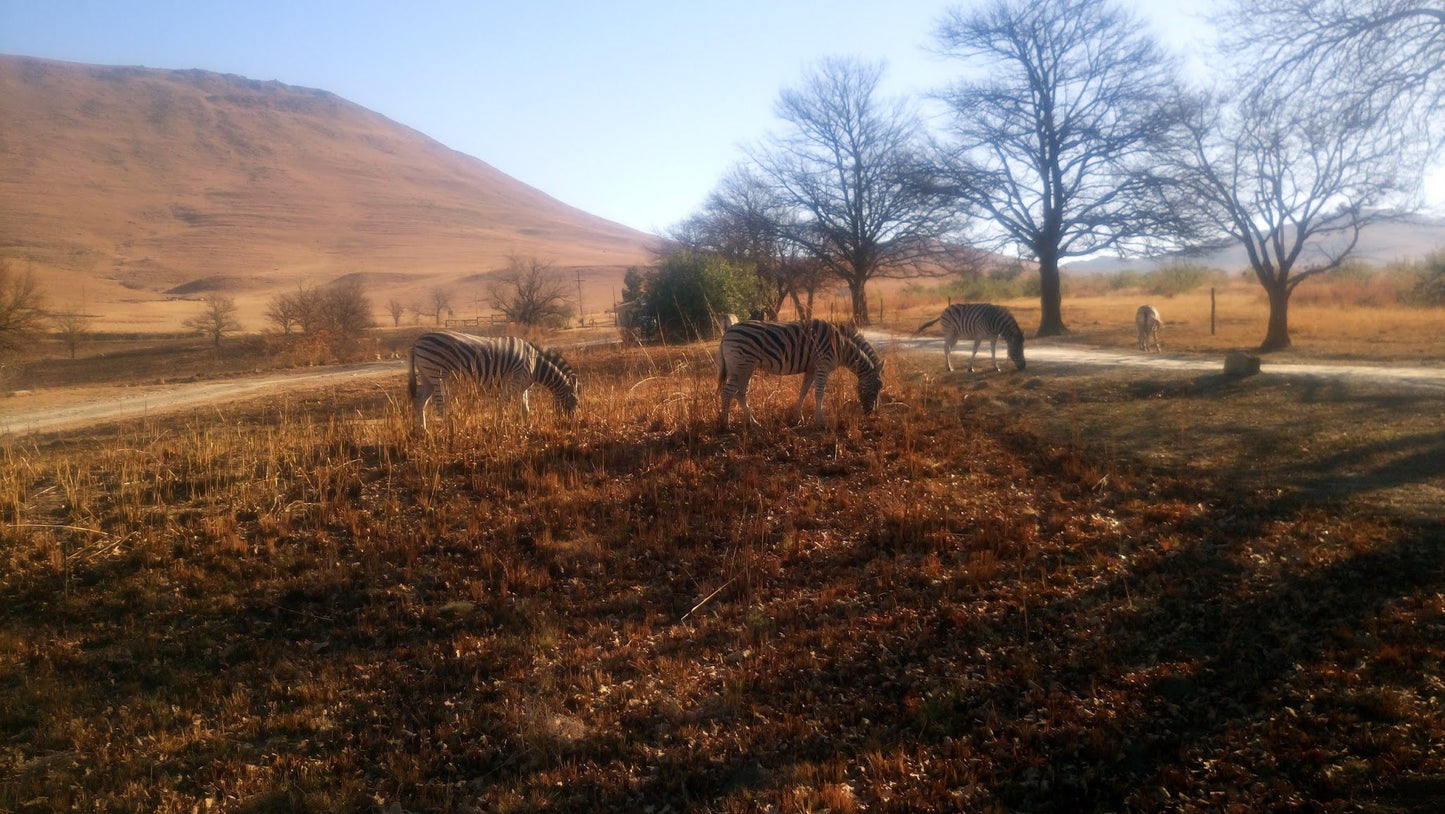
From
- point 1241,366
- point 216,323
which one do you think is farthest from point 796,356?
point 216,323

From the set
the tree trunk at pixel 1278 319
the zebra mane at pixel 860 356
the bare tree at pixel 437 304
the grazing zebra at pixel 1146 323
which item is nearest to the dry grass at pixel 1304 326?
the tree trunk at pixel 1278 319

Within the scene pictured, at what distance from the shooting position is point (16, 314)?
86.7 ft

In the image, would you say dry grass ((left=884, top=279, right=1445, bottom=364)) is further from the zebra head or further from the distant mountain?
the zebra head

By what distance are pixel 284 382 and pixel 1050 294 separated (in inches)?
1011

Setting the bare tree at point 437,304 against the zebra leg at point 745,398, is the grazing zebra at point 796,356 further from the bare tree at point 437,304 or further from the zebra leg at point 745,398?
the bare tree at point 437,304

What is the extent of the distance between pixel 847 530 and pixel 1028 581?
1.88 m

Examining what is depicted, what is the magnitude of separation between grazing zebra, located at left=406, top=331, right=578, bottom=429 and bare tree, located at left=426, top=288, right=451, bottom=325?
42.4 meters

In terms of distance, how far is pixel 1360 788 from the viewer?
13.5 ft

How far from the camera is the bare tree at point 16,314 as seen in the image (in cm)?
2600

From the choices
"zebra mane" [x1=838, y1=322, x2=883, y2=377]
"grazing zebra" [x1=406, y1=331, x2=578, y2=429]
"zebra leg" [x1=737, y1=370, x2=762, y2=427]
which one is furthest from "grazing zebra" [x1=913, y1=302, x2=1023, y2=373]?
"grazing zebra" [x1=406, y1=331, x2=578, y2=429]

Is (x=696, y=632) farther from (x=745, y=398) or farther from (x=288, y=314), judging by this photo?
(x=288, y=314)

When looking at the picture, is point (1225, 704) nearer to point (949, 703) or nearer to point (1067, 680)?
point (1067, 680)

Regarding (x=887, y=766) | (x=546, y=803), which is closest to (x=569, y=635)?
(x=546, y=803)

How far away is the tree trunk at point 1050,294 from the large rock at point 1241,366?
51.2ft
